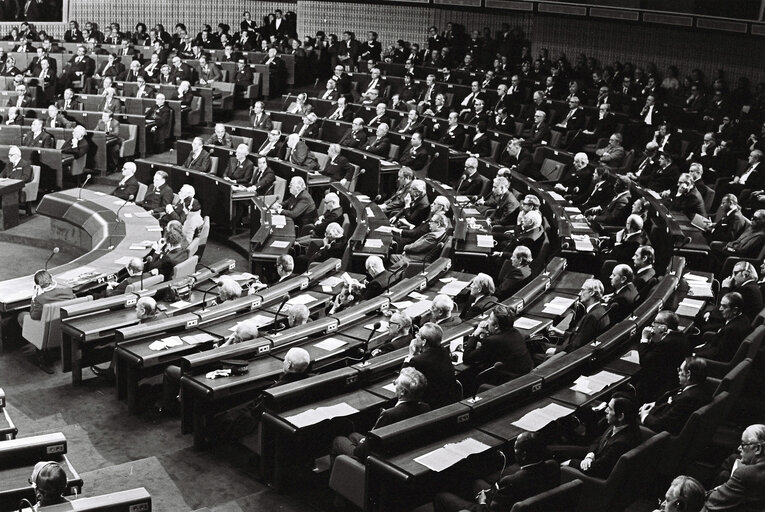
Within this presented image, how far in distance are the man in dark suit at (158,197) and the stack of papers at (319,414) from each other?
23.7 feet

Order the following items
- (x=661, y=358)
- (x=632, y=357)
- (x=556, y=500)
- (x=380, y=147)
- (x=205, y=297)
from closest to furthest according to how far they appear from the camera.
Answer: (x=556, y=500) → (x=661, y=358) → (x=632, y=357) → (x=205, y=297) → (x=380, y=147)

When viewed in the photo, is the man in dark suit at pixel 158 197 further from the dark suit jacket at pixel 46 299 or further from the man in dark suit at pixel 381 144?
the dark suit jacket at pixel 46 299

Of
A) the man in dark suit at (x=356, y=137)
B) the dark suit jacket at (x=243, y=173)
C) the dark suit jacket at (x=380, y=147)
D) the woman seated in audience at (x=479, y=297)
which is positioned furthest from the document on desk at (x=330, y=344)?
the man in dark suit at (x=356, y=137)

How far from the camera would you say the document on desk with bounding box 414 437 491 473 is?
5.24 metres

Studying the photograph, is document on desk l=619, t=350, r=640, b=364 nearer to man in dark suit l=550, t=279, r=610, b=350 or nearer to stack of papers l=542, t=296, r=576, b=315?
man in dark suit l=550, t=279, r=610, b=350

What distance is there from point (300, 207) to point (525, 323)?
198 inches

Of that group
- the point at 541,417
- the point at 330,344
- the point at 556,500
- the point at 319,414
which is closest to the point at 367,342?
the point at 330,344

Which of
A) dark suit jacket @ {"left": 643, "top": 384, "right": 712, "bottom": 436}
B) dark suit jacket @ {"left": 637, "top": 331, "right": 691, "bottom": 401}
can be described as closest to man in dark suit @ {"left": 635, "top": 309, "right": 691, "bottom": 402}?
dark suit jacket @ {"left": 637, "top": 331, "right": 691, "bottom": 401}

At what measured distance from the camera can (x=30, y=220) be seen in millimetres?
13719

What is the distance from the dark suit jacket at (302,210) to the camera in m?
11.9

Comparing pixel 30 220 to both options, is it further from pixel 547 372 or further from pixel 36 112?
pixel 547 372

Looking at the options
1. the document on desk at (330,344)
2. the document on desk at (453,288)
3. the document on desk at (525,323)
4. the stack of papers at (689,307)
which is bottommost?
the document on desk at (330,344)

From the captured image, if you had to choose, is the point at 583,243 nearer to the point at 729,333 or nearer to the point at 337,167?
the point at 729,333

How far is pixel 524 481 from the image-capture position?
484cm
